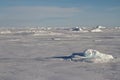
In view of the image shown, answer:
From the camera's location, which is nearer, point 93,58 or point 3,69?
point 3,69

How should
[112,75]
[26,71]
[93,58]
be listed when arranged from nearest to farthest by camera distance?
[112,75]
[26,71]
[93,58]

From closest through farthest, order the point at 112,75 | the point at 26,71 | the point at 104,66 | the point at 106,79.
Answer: the point at 106,79, the point at 112,75, the point at 26,71, the point at 104,66

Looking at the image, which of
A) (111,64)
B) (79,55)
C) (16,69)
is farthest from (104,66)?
(16,69)

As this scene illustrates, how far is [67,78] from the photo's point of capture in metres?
12.9

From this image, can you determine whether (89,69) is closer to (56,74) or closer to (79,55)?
(56,74)

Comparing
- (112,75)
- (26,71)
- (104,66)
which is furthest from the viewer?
(104,66)

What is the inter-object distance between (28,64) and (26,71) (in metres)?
2.40

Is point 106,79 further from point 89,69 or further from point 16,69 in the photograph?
point 16,69

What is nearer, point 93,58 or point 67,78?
point 67,78

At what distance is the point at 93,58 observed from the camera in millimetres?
18172

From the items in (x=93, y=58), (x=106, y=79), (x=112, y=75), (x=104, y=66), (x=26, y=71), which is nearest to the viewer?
(x=106, y=79)

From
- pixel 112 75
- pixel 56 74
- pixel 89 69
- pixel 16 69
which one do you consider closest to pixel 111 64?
pixel 89 69

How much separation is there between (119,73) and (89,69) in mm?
1901

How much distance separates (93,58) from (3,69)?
19.7 feet
